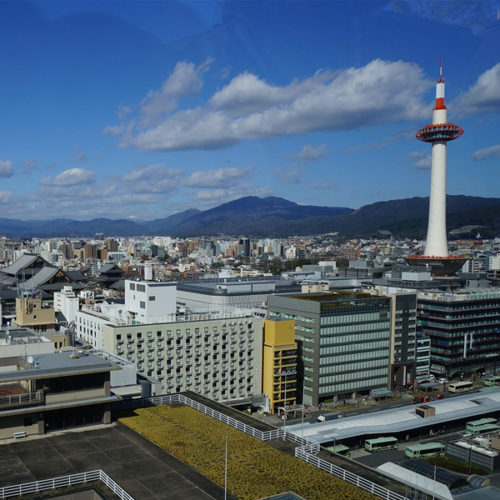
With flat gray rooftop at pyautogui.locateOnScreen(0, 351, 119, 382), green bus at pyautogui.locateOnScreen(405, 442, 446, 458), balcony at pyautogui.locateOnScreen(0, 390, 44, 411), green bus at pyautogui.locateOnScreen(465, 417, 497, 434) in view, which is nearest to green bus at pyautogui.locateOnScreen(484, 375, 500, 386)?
green bus at pyautogui.locateOnScreen(465, 417, 497, 434)

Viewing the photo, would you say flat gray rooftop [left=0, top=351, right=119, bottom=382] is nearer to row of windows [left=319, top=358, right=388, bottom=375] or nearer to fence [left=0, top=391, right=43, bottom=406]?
fence [left=0, top=391, right=43, bottom=406]

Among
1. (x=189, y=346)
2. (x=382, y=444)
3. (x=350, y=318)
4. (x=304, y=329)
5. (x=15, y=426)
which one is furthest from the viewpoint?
(x=350, y=318)

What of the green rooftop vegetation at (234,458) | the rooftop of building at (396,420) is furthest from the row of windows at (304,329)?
the green rooftop vegetation at (234,458)

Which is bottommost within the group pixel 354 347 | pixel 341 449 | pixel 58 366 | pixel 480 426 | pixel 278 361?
pixel 480 426

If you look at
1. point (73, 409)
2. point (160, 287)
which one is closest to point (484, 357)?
point (160, 287)

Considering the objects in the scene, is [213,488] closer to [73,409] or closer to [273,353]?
[73,409]

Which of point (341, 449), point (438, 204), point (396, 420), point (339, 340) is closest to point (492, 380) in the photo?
point (339, 340)

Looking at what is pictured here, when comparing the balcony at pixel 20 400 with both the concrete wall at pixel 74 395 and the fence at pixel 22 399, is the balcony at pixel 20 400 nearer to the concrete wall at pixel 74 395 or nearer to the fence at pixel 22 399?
the fence at pixel 22 399

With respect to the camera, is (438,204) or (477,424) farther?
(438,204)

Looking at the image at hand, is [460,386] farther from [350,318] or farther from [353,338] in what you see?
[350,318]
